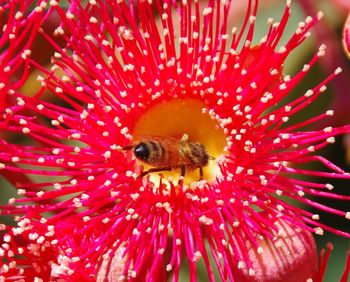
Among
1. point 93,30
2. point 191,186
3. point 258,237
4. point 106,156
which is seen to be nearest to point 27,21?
point 93,30

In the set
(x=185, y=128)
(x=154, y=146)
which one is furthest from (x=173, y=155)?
(x=185, y=128)

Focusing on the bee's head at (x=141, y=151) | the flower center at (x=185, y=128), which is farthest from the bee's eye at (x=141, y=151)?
the flower center at (x=185, y=128)

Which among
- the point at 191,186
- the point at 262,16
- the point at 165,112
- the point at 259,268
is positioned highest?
the point at 262,16

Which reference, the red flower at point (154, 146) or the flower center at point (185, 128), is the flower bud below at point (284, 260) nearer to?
the red flower at point (154, 146)

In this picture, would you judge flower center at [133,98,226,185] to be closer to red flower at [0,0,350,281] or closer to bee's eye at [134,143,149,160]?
red flower at [0,0,350,281]

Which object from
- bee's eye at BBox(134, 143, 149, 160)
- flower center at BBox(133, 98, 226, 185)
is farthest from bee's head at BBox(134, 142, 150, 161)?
flower center at BBox(133, 98, 226, 185)

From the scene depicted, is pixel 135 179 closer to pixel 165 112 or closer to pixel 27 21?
pixel 165 112

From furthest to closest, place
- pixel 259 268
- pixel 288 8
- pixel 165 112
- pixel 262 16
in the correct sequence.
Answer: pixel 262 16 < pixel 165 112 < pixel 288 8 < pixel 259 268
